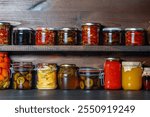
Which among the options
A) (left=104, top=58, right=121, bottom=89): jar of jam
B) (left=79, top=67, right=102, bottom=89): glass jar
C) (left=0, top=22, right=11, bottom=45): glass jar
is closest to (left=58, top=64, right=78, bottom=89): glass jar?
(left=79, top=67, right=102, bottom=89): glass jar

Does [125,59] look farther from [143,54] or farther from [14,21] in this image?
[14,21]

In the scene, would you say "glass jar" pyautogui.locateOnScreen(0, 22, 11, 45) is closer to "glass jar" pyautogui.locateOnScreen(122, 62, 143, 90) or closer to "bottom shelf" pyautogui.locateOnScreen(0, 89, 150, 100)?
"bottom shelf" pyautogui.locateOnScreen(0, 89, 150, 100)

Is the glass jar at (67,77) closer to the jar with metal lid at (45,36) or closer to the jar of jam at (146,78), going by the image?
the jar with metal lid at (45,36)

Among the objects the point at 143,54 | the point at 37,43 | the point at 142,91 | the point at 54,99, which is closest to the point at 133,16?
the point at 143,54

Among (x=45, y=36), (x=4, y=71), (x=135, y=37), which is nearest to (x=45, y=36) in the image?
(x=45, y=36)

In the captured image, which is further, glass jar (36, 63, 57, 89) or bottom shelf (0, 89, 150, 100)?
glass jar (36, 63, 57, 89)

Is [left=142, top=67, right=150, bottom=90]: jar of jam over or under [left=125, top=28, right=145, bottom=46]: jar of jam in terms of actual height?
under

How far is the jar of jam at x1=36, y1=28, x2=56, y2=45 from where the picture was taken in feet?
4.73

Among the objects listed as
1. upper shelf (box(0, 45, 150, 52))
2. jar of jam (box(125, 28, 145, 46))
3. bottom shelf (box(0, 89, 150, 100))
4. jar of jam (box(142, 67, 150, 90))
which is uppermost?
jar of jam (box(125, 28, 145, 46))

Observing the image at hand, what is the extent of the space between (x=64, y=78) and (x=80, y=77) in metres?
0.07

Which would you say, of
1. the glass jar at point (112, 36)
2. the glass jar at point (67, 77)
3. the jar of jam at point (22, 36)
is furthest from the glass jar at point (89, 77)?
the jar of jam at point (22, 36)

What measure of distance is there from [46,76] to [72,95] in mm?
183

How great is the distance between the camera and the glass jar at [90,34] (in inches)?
56.5

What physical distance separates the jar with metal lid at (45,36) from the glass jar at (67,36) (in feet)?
0.11
